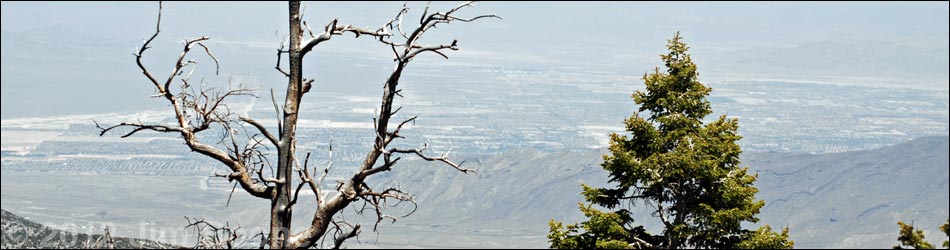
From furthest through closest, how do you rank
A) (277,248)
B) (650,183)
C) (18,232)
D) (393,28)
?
(18,232) → (650,183) → (393,28) → (277,248)

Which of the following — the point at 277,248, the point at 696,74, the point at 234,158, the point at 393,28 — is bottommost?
the point at 277,248

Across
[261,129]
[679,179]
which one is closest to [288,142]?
[261,129]

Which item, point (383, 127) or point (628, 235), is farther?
point (628, 235)

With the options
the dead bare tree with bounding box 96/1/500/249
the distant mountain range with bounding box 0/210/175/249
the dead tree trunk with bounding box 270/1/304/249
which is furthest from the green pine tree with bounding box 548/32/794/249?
the distant mountain range with bounding box 0/210/175/249

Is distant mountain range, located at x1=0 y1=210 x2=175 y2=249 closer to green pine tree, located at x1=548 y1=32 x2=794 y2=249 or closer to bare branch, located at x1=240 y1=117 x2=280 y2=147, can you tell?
green pine tree, located at x1=548 y1=32 x2=794 y2=249

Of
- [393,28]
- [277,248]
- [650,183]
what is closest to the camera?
[277,248]

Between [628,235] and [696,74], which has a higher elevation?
[696,74]

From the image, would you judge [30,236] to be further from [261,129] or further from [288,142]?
[261,129]

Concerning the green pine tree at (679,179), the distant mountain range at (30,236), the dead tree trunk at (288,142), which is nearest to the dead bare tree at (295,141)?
the dead tree trunk at (288,142)

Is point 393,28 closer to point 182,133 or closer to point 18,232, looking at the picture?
point 182,133

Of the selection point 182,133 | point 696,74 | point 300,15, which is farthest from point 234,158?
point 696,74
